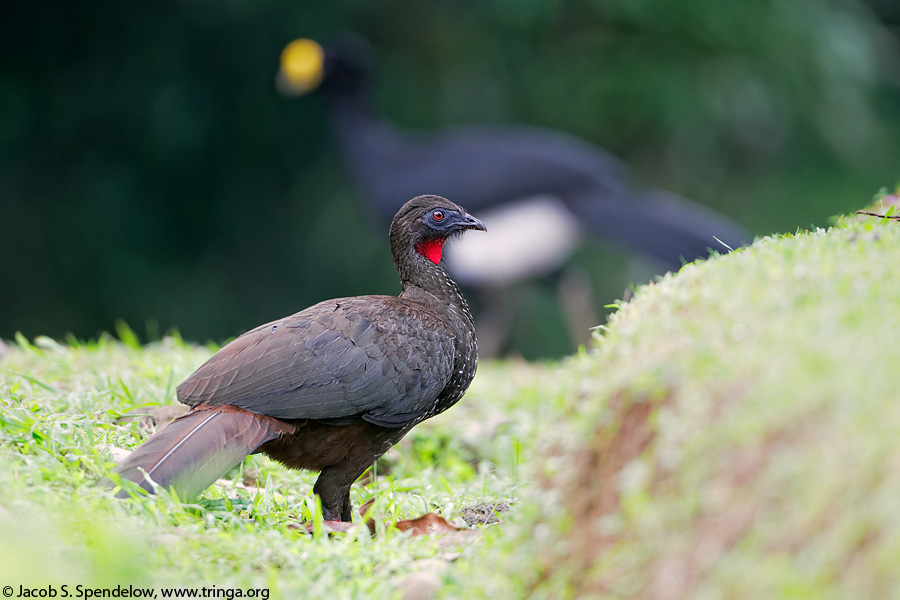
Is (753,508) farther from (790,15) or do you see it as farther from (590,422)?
(790,15)

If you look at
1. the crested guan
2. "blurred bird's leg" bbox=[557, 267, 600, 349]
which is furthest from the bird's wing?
"blurred bird's leg" bbox=[557, 267, 600, 349]

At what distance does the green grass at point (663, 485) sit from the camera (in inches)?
68.9

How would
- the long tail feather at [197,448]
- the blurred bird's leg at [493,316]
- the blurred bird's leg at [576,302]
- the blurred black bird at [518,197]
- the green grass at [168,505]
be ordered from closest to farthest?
1. the green grass at [168,505]
2. the long tail feather at [197,448]
3. the blurred black bird at [518,197]
4. the blurred bird's leg at [576,302]
5. the blurred bird's leg at [493,316]

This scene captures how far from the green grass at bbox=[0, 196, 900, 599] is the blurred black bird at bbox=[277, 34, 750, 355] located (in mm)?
4693

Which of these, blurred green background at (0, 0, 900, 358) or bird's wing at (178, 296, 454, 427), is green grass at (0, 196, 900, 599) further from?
blurred green background at (0, 0, 900, 358)

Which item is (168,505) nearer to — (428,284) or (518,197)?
(428,284)

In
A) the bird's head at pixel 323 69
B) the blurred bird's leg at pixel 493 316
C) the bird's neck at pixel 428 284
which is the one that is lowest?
the bird's neck at pixel 428 284

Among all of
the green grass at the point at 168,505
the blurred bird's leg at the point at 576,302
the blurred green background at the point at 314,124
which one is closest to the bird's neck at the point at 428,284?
the green grass at the point at 168,505

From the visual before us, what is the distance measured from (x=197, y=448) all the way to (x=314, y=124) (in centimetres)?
865

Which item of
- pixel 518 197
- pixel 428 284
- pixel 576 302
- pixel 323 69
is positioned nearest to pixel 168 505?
pixel 428 284

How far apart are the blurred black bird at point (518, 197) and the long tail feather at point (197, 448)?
489 centimetres

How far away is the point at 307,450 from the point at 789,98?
8903 millimetres

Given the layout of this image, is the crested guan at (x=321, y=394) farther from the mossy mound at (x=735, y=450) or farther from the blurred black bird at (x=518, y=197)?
the blurred black bird at (x=518, y=197)

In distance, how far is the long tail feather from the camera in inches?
111
